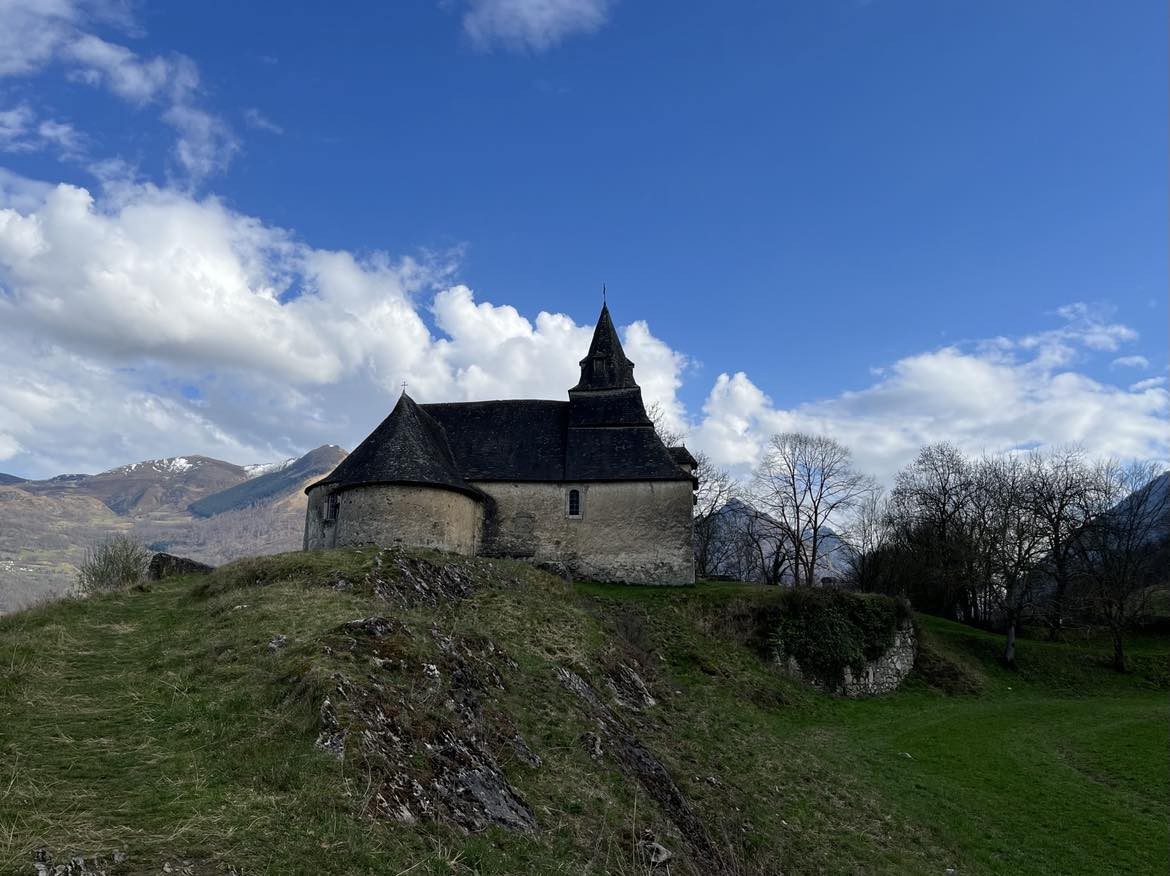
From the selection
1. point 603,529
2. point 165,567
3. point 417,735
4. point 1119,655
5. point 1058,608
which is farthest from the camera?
point 1058,608

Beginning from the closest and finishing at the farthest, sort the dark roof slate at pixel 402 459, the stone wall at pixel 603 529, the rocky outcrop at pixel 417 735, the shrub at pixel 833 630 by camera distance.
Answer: the rocky outcrop at pixel 417 735
the shrub at pixel 833 630
the dark roof slate at pixel 402 459
the stone wall at pixel 603 529

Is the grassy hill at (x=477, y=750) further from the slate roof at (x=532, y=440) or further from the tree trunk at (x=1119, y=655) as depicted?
the tree trunk at (x=1119, y=655)

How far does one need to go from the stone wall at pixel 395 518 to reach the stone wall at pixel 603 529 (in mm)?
3288

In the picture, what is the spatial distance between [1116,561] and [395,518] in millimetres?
38483

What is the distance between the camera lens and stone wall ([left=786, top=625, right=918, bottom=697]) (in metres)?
28.6

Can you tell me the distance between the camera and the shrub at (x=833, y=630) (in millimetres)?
28844

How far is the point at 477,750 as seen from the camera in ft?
31.1

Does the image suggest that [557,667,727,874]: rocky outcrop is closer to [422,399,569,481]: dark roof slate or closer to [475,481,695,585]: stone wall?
[475,481,695,585]: stone wall

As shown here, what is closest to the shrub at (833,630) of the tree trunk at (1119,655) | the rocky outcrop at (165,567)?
the tree trunk at (1119,655)

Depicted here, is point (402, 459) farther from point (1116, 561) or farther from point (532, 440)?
point (1116, 561)

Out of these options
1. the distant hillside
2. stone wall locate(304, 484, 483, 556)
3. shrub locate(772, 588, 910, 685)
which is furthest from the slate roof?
the distant hillside

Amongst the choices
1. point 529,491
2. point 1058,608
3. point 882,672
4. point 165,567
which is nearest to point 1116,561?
point 1058,608

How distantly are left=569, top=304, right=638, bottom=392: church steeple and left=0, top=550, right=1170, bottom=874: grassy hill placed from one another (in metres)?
14.5

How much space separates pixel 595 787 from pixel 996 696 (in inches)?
1107
